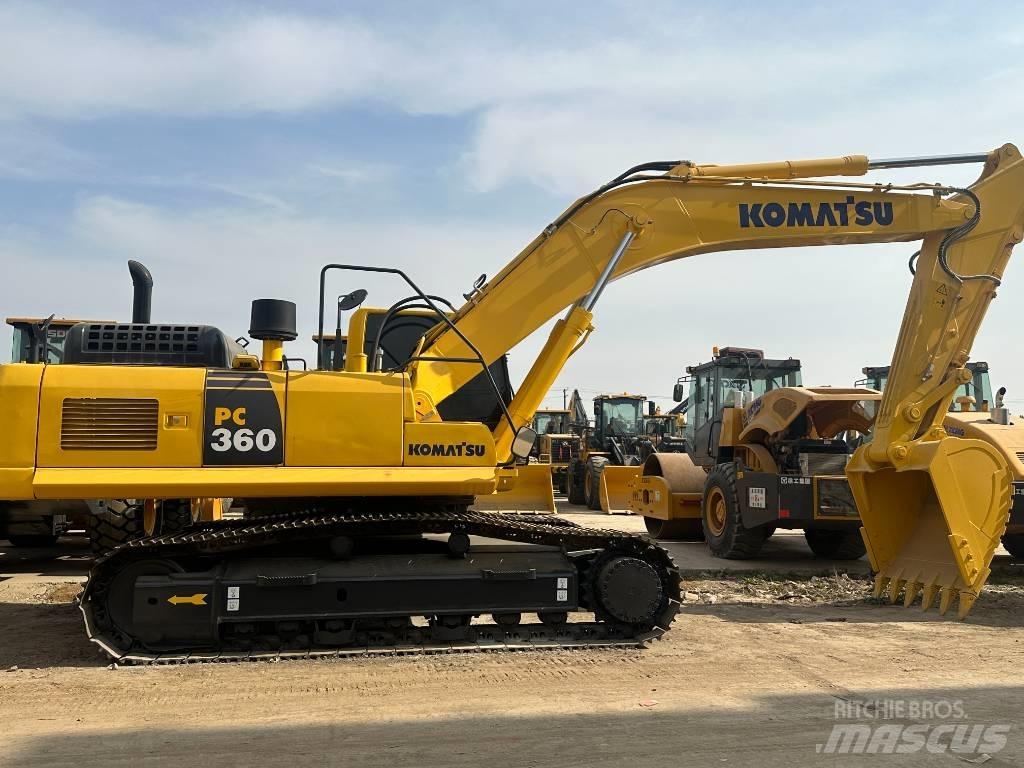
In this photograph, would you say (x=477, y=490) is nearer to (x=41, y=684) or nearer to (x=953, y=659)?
(x=41, y=684)

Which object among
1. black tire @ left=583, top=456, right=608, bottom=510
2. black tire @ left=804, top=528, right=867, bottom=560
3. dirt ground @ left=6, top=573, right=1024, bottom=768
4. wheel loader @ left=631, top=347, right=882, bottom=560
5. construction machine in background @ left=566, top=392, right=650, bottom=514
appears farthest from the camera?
construction machine in background @ left=566, top=392, right=650, bottom=514

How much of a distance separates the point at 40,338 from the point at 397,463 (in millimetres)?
2725

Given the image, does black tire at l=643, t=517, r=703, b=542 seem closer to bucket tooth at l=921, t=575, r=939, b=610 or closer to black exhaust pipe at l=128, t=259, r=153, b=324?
bucket tooth at l=921, t=575, r=939, b=610

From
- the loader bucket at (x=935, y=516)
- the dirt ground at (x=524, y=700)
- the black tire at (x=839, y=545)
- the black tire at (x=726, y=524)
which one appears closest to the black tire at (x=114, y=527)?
the dirt ground at (x=524, y=700)

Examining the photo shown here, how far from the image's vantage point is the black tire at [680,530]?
12961 mm

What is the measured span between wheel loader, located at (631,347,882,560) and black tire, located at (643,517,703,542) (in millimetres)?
15

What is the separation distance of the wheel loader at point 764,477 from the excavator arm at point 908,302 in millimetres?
1875

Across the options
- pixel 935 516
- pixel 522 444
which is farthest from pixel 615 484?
pixel 522 444

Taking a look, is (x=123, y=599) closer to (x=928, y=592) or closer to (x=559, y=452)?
(x=928, y=592)

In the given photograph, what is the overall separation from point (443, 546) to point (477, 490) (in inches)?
22.0

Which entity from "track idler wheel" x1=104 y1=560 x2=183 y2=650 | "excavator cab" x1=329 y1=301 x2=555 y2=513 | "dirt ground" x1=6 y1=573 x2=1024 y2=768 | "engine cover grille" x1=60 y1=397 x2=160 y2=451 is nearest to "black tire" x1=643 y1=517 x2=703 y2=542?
"excavator cab" x1=329 y1=301 x2=555 y2=513

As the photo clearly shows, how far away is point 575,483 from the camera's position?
2216 cm

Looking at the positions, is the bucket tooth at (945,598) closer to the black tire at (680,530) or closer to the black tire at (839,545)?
the black tire at (839,545)

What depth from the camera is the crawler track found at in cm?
551
